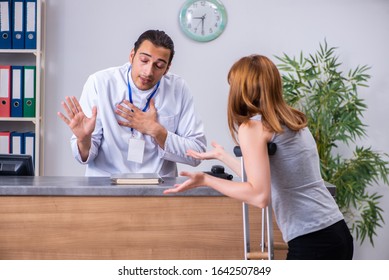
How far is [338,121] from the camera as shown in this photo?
4871 mm

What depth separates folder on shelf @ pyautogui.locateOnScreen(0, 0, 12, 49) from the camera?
484 centimetres

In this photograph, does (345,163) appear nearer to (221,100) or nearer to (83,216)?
(221,100)

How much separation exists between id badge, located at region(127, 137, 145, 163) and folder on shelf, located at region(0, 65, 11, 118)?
6.48 ft

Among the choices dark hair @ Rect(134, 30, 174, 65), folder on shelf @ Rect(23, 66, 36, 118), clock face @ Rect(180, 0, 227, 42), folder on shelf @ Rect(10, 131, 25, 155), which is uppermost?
clock face @ Rect(180, 0, 227, 42)

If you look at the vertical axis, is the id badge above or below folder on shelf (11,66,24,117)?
below

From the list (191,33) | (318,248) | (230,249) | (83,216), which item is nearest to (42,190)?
(83,216)

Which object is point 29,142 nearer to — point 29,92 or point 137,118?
point 29,92

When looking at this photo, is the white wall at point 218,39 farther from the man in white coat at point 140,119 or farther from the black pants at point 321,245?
the black pants at point 321,245

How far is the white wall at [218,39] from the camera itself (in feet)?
16.8

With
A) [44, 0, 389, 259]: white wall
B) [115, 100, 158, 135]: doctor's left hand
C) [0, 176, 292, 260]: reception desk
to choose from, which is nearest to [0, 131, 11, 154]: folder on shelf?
[44, 0, 389, 259]: white wall

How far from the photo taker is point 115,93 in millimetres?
3334

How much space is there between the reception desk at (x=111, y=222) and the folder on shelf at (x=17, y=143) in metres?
2.28

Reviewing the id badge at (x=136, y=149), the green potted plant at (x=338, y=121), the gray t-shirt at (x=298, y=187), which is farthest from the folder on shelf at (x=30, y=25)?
the gray t-shirt at (x=298, y=187)

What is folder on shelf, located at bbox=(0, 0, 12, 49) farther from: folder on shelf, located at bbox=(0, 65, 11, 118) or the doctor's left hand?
the doctor's left hand
